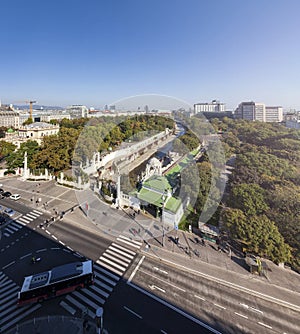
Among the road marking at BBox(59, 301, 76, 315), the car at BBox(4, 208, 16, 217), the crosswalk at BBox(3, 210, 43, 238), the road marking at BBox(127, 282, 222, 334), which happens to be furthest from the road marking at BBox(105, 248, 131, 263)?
the car at BBox(4, 208, 16, 217)

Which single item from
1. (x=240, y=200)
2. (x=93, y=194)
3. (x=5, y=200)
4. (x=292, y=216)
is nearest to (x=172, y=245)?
(x=240, y=200)

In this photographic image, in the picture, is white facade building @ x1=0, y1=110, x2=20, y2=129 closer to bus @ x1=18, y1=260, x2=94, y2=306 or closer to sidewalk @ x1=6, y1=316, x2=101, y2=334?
bus @ x1=18, y1=260, x2=94, y2=306

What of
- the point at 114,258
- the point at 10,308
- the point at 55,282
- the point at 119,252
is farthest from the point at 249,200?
the point at 10,308

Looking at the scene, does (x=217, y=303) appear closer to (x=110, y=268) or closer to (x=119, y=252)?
(x=110, y=268)

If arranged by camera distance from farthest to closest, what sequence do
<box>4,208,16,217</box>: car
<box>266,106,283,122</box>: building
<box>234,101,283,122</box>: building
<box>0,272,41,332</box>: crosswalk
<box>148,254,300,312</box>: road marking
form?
<box>266,106,283,122</box>: building < <box>234,101,283,122</box>: building < <box>4,208,16,217</box>: car < <box>148,254,300,312</box>: road marking < <box>0,272,41,332</box>: crosswalk

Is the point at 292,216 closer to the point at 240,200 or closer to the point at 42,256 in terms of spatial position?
the point at 240,200

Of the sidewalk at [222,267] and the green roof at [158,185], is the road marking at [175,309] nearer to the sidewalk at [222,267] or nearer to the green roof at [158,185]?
the sidewalk at [222,267]
